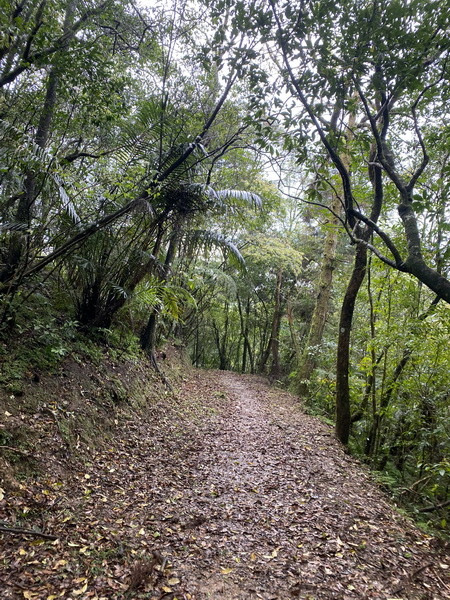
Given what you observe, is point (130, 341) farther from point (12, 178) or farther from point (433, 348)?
point (433, 348)

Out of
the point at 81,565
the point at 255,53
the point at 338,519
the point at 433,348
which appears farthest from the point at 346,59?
the point at 81,565

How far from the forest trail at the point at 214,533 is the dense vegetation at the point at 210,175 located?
3.64 feet

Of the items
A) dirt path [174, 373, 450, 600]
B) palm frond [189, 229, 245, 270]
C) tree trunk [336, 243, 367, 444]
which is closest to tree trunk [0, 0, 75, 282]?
palm frond [189, 229, 245, 270]

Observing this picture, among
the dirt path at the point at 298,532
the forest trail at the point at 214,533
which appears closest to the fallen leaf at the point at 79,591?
the forest trail at the point at 214,533

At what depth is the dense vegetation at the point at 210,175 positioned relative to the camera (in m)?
3.46

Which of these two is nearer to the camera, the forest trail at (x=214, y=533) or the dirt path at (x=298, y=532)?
the forest trail at (x=214, y=533)

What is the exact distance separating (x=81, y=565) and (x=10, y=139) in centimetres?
483

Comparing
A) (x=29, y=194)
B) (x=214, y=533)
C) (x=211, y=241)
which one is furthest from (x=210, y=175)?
(x=214, y=533)

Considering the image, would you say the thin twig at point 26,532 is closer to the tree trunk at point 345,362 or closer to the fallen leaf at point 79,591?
the fallen leaf at point 79,591

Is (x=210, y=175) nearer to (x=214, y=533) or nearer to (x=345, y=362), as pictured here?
(x=345, y=362)

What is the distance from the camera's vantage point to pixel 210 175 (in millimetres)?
6688

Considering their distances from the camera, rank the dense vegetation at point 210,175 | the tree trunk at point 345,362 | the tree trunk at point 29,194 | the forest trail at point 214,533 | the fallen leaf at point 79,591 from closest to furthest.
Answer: the fallen leaf at point 79,591 < the forest trail at point 214,533 < the dense vegetation at point 210,175 < the tree trunk at point 29,194 < the tree trunk at point 345,362

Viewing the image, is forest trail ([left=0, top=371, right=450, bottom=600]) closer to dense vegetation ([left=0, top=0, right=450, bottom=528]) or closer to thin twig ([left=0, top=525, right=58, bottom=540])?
thin twig ([left=0, top=525, right=58, bottom=540])

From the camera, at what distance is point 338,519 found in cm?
369
